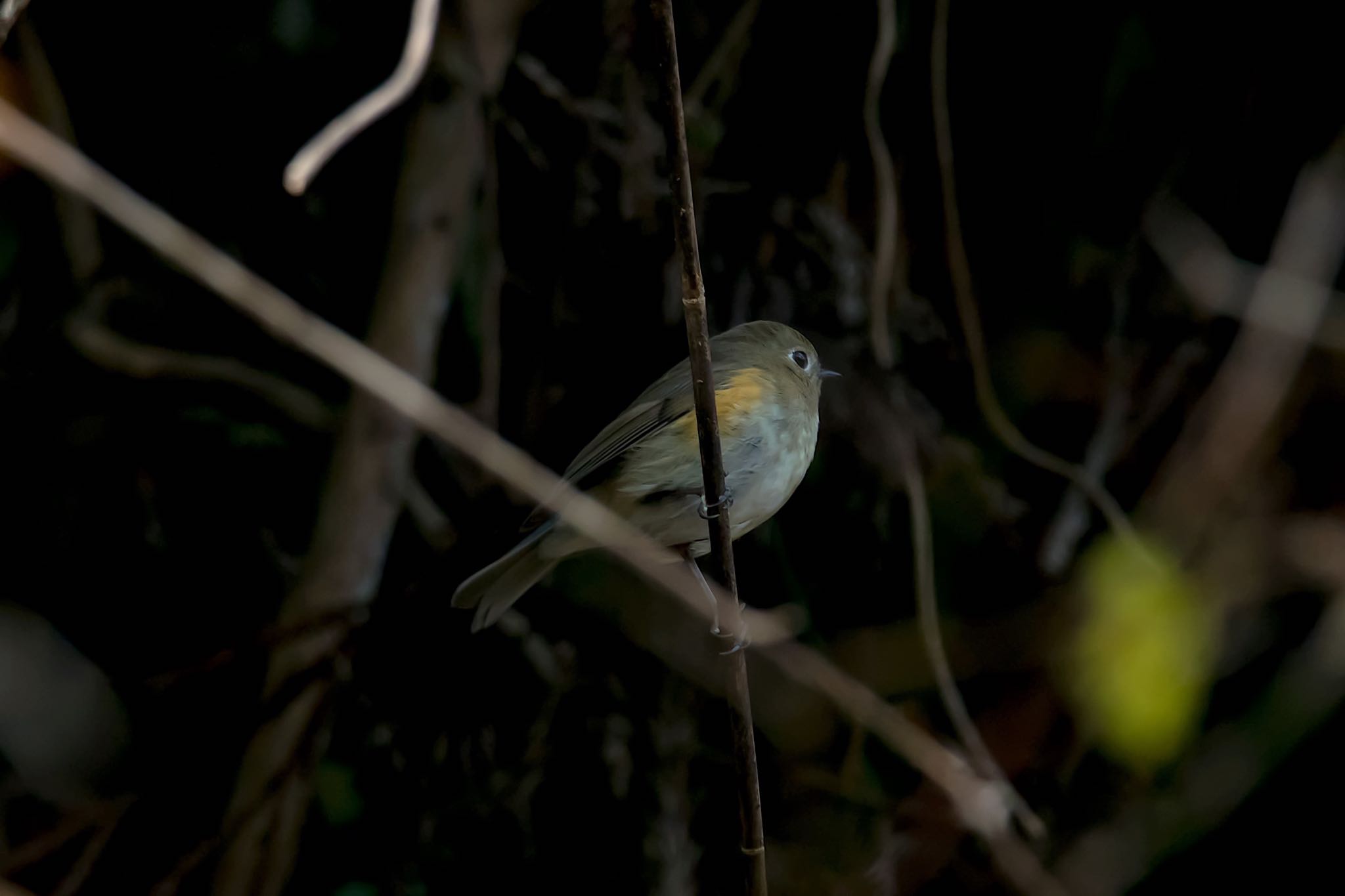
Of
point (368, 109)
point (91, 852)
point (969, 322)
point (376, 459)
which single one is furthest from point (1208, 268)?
point (91, 852)

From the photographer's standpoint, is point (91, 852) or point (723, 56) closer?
point (91, 852)

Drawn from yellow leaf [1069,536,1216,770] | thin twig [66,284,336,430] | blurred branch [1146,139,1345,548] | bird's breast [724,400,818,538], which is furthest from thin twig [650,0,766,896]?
thin twig [66,284,336,430]

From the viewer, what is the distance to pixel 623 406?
113 inches

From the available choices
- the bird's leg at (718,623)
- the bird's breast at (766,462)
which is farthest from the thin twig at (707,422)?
the bird's breast at (766,462)

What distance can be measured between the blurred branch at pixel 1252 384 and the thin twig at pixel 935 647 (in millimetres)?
515

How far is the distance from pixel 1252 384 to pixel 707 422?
1709 millimetres

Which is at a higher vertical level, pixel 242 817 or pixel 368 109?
pixel 368 109

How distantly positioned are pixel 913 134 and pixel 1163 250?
2.18 feet

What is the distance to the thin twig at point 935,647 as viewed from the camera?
8.18 ft

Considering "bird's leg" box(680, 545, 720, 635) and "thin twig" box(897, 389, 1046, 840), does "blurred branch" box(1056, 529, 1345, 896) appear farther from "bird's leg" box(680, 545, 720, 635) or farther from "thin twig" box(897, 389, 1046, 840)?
"bird's leg" box(680, 545, 720, 635)

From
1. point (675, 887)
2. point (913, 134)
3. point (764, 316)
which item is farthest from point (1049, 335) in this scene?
point (675, 887)

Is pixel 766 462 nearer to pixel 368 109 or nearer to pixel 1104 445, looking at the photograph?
pixel 368 109

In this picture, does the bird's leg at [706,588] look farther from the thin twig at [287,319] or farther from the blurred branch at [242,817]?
the blurred branch at [242,817]

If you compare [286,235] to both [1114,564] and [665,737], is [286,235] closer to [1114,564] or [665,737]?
[665,737]
